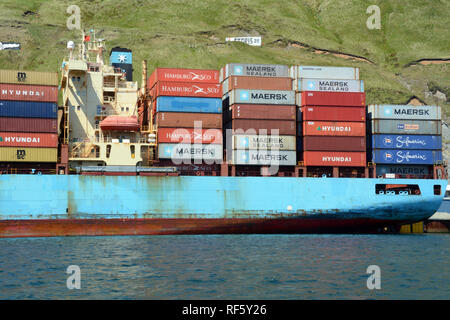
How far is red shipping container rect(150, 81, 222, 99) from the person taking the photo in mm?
39500

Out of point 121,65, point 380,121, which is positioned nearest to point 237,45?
point 121,65

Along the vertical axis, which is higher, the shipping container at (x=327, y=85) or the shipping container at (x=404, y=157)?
the shipping container at (x=327, y=85)

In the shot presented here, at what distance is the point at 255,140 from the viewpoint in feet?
131

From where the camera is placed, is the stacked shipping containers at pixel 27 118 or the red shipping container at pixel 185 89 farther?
the red shipping container at pixel 185 89

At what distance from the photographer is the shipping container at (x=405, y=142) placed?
4266 centimetres

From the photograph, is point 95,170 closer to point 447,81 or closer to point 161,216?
point 161,216

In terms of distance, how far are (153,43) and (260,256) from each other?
118m

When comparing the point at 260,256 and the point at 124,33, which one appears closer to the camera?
the point at 260,256

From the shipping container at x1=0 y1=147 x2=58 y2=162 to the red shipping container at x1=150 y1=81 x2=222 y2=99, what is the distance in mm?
9212

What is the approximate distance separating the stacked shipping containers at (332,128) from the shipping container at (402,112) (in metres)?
2.30

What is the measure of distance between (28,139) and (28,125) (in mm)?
975

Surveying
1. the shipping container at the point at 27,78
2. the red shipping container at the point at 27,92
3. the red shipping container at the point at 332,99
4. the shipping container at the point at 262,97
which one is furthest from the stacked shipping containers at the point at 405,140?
the shipping container at the point at 27,78

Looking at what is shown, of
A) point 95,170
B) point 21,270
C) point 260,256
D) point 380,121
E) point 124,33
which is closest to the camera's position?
point 21,270

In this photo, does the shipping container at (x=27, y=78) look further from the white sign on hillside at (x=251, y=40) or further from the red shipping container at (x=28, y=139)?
the white sign on hillside at (x=251, y=40)
